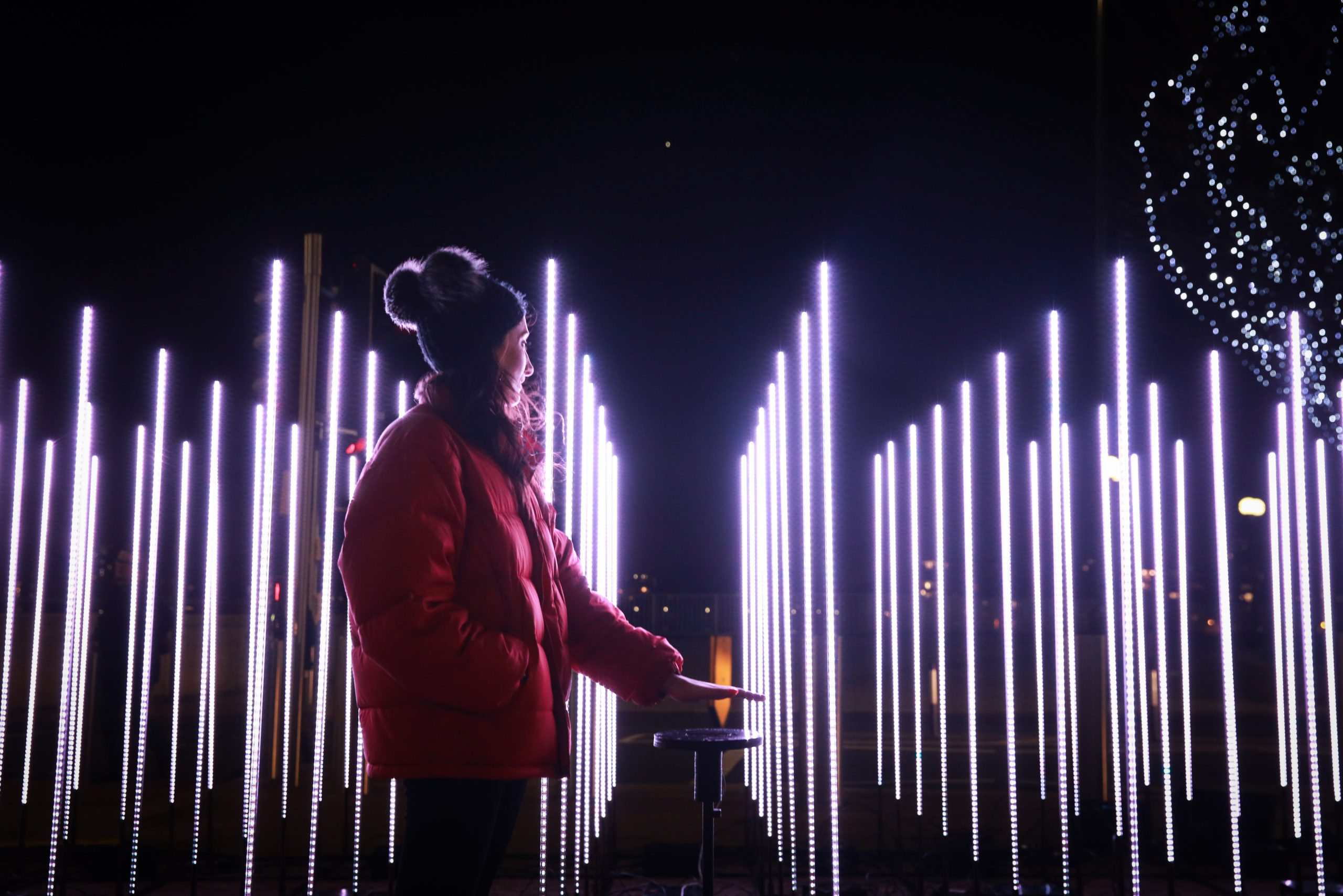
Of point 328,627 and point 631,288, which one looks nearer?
point 328,627

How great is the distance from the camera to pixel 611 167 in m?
6.11

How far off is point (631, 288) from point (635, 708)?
4077 millimetres

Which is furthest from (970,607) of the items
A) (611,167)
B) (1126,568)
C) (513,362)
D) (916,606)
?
(611,167)

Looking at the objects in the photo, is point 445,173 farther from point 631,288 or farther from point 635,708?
point 635,708

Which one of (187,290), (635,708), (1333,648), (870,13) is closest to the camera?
(1333,648)

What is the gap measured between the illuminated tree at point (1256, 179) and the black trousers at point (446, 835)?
3656 millimetres

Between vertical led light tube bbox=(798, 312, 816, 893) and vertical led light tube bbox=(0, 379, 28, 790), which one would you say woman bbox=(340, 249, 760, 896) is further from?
vertical led light tube bbox=(0, 379, 28, 790)

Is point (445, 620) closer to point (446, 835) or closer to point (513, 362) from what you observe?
point (446, 835)

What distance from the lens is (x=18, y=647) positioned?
9.79m

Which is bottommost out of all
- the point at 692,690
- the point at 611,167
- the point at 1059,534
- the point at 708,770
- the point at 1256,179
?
the point at 708,770

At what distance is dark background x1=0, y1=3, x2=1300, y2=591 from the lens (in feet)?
16.8

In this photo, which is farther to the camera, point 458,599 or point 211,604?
point 211,604

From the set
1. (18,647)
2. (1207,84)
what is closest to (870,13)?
(1207,84)

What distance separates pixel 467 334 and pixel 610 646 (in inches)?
29.8
